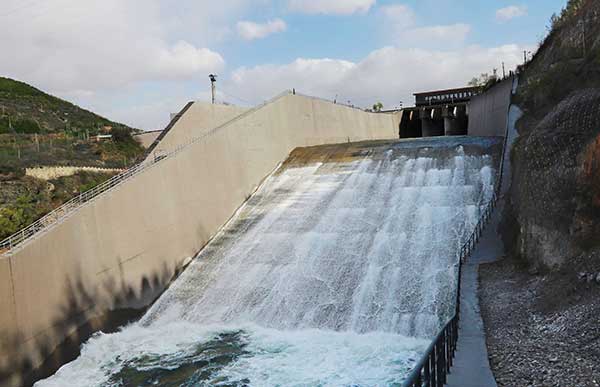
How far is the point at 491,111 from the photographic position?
26.0 m

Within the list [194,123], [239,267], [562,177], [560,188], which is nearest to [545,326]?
[560,188]

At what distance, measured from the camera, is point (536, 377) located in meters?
6.36

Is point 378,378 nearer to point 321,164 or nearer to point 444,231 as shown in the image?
point 444,231

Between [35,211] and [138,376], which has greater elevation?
[35,211]

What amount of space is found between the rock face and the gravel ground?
0.62m

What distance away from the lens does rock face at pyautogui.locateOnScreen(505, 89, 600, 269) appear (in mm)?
9984

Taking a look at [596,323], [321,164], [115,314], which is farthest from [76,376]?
[321,164]

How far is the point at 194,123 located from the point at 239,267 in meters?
7.13

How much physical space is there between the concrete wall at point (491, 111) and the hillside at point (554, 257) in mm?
6734

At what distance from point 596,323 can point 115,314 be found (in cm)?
1183

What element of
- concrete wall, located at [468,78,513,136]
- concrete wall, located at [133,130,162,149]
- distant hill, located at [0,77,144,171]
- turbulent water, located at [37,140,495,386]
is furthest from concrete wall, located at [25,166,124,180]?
concrete wall, located at [468,78,513,136]

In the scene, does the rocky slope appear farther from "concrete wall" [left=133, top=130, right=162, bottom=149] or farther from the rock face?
"concrete wall" [left=133, top=130, right=162, bottom=149]

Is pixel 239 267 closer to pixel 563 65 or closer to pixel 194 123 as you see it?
pixel 194 123

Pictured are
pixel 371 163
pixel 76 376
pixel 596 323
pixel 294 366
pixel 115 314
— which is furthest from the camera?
pixel 371 163
